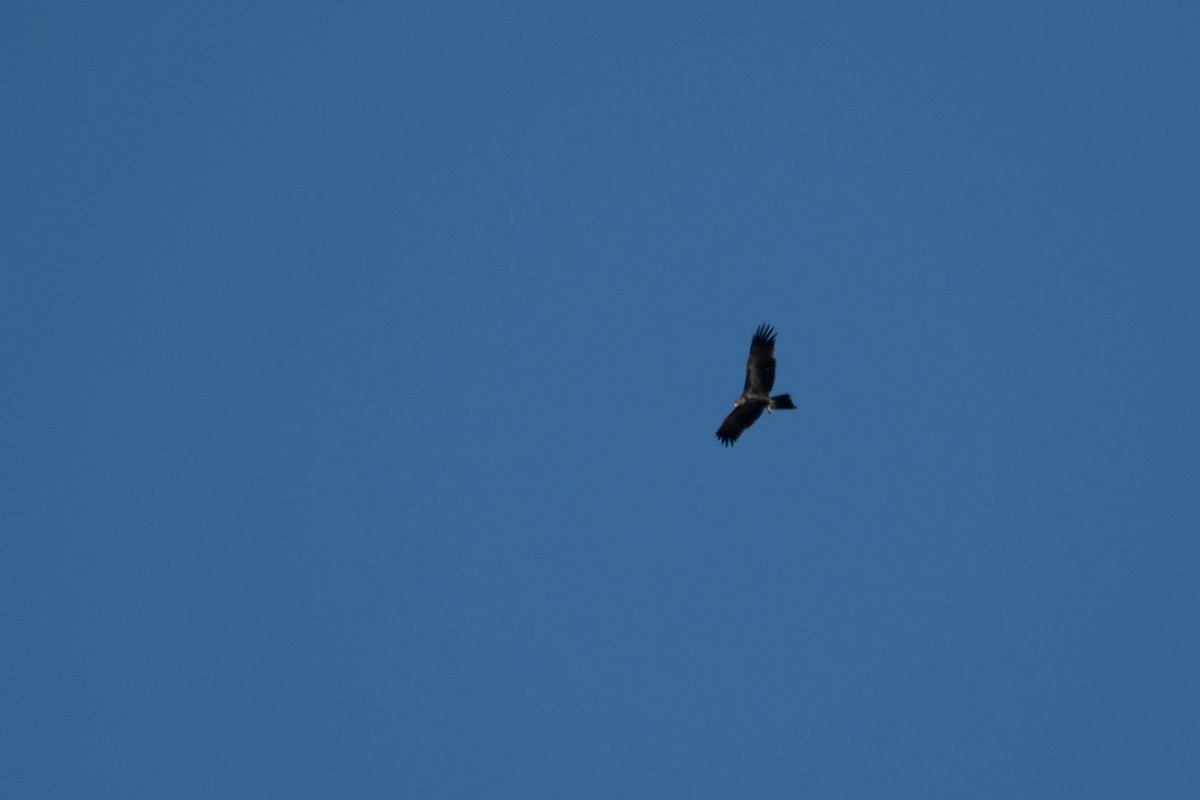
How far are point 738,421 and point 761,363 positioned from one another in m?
1.65

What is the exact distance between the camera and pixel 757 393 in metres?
42.6

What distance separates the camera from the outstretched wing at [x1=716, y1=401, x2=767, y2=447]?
42781 mm

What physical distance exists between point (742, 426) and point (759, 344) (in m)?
2.12

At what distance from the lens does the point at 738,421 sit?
141 feet

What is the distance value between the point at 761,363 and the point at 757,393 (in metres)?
0.77

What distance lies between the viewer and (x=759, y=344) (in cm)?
4206

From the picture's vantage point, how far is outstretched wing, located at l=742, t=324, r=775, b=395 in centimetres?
4206

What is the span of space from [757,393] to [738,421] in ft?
2.97

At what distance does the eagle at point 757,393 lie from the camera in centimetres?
4206

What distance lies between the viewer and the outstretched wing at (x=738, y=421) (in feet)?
140

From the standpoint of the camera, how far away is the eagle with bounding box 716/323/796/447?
42062mm

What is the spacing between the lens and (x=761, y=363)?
4212cm

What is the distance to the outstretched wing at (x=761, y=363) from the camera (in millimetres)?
42062
